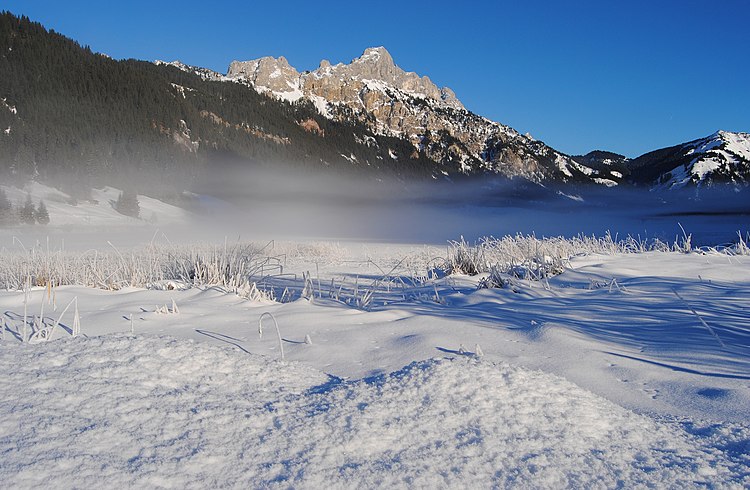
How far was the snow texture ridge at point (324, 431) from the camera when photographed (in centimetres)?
96

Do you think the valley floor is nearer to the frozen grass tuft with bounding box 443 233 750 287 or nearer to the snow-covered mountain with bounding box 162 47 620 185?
the frozen grass tuft with bounding box 443 233 750 287

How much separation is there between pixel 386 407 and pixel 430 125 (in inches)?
4822

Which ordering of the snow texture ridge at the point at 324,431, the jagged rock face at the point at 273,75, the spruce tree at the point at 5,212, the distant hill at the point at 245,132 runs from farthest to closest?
the jagged rock face at the point at 273,75 → the distant hill at the point at 245,132 → the spruce tree at the point at 5,212 → the snow texture ridge at the point at 324,431

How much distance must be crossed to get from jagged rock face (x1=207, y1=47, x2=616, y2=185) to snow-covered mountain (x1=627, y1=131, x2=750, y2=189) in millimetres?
12525

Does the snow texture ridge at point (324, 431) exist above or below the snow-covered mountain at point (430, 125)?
below

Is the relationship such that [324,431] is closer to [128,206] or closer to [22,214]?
[22,214]

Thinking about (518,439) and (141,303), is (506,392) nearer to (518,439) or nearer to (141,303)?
(518,439)

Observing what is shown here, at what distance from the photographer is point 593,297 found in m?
3.66

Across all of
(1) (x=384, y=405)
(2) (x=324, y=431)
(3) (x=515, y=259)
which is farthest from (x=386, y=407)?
(3) (x=515, y=259)

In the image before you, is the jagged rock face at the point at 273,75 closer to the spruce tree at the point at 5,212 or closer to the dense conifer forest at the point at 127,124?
the dense conifer forest at the point at 127,124

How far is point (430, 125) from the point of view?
11900 centimetres

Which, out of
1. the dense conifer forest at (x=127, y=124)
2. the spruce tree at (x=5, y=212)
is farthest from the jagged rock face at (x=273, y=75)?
the spruce tree at (x=5, y=212)

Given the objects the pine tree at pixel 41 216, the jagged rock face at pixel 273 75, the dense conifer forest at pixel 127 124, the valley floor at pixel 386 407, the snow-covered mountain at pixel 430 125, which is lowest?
the valley floor at pixel 386 407

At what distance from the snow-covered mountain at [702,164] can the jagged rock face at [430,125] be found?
41.1 ft
